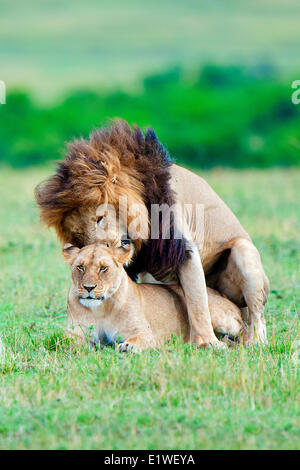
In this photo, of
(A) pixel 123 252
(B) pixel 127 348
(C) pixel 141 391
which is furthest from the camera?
(A) pixel 123 252

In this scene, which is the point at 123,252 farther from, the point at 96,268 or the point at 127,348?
the point at 127,348

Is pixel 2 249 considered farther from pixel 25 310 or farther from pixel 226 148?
pixel 226 148

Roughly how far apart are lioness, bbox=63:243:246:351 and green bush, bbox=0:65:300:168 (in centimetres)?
1443

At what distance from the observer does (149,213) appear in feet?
17.6

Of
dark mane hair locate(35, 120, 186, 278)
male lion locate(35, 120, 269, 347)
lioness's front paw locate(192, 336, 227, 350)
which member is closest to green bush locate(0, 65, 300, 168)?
male lion locate(35, 120, 269, 347)

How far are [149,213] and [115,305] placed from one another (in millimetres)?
621

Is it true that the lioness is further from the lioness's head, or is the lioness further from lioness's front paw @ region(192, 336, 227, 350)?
lioness's front paw @ region(192, 336, 227, 350)

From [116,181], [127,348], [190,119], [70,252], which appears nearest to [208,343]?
[127,348]

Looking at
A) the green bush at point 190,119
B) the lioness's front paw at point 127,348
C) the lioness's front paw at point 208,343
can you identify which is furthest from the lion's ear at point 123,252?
the green bush at point 190,119

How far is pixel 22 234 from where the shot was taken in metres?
10.4

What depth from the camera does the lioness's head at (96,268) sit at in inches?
Answer: 195

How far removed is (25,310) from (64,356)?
160 centimetres

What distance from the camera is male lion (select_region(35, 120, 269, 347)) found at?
5125 millimetres

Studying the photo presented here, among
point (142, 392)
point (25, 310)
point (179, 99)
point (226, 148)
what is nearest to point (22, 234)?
point (25, 310)
